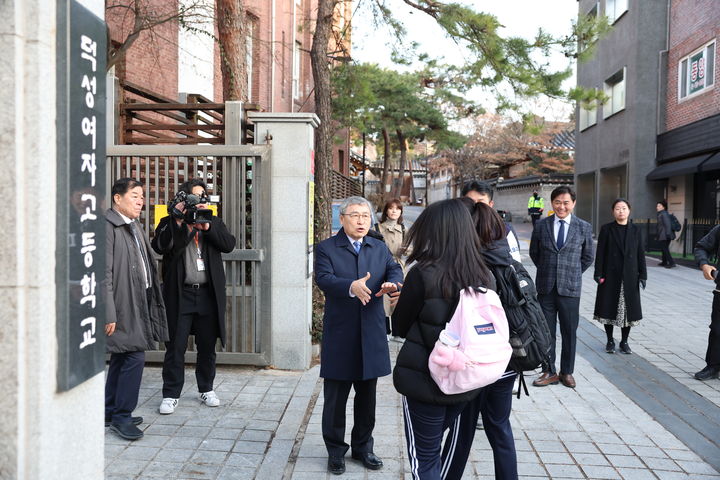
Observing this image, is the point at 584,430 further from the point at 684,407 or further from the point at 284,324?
the point at 284,324

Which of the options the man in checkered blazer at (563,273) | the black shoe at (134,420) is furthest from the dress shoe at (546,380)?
the black shoe at (134,420)

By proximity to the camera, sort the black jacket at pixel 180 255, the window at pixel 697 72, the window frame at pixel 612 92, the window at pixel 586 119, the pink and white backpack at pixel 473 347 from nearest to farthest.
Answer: the pink and white backpack at pixel 473 347 < the black jacket at pixel 180 255 < the window at pixel 697 72 < the window frame at pixel 612 92 < the window at pixel 586 119

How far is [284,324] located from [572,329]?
9.60ft

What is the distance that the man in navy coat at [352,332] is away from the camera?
416 cm

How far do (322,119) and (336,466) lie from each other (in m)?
5.09

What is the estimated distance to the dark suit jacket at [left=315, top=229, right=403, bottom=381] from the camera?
4.16 meters

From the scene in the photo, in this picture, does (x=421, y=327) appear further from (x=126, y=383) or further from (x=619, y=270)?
(x=619, y=270)

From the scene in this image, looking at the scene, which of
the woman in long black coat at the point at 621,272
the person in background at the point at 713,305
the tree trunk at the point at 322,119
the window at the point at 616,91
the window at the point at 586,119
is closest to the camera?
the person in background at the point at 713,305

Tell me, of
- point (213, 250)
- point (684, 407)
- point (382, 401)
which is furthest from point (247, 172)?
point (684, 407)

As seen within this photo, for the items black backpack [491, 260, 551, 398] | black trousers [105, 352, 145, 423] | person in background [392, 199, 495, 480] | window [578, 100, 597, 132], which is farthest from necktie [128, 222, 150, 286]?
window [578, 100, 597, 132]

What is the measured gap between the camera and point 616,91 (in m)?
24.6

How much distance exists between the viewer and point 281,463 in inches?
170

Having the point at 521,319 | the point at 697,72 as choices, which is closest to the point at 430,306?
the point at 521,319

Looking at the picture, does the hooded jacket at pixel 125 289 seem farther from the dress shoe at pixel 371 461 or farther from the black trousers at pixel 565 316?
the black trousers at pixel 565 316
